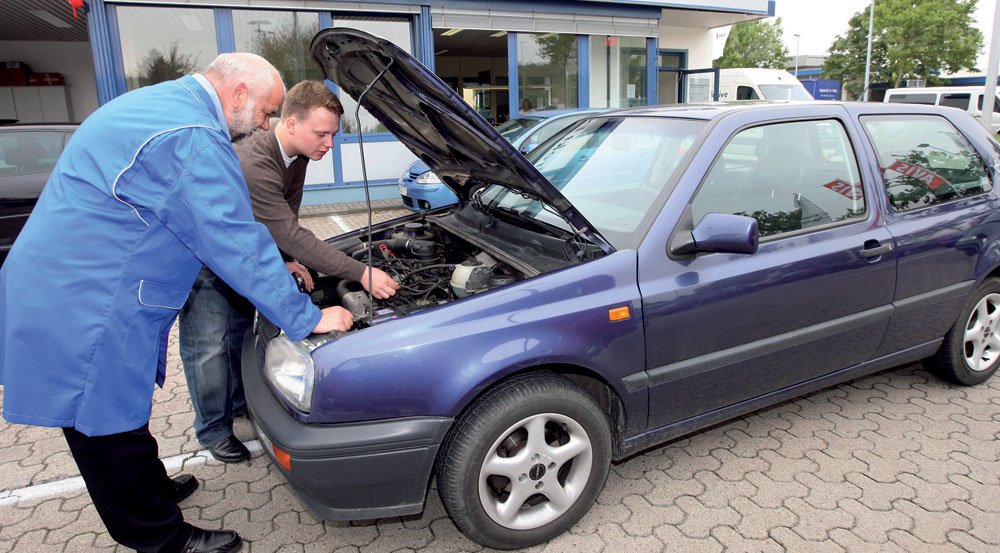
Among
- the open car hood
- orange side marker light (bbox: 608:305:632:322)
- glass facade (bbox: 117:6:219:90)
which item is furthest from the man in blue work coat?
glass facade (bbox: 117:6:219:90)

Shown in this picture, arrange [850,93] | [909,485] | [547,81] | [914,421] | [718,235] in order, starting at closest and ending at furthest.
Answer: [718,235], [909,485], [914,421], [547,81], [850,93]

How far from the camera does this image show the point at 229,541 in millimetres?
2459

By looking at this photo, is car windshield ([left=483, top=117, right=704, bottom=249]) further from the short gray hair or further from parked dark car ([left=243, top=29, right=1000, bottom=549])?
the short gray hair

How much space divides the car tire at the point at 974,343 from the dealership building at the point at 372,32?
4.70 m

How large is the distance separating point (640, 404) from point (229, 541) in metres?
1.66

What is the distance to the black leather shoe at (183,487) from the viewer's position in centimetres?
283

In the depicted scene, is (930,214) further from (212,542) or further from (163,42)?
(163,42)

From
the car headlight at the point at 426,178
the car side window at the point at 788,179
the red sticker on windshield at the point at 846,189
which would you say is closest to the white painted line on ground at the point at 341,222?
the car headlight at the point at 426,178

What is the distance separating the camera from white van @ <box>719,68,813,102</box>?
17734mm

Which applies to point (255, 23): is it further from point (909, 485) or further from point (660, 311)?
point (909, 485)

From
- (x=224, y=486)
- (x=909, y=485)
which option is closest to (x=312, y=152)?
(x=224, y=486)

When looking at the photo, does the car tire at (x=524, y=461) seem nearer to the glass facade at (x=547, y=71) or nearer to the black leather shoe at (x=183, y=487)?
the black leather shoe at (x=183, y=487)

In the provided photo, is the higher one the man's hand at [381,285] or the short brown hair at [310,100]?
the short brown hair at [310,100]

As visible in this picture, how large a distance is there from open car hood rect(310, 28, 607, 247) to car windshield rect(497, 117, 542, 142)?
5.05 metres
